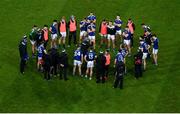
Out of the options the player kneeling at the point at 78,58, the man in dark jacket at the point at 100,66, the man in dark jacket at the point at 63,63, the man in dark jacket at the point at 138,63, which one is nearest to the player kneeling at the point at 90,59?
the player kneeling at the point at 78,58

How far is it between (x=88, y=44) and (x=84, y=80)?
3038 millimetres

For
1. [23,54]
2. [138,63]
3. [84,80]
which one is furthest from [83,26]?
[138,63]

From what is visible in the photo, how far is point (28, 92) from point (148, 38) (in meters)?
10.0

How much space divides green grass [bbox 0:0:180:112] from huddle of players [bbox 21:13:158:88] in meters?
1.01

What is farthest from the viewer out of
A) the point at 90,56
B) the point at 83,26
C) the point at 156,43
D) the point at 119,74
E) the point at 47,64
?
the point at 83,26

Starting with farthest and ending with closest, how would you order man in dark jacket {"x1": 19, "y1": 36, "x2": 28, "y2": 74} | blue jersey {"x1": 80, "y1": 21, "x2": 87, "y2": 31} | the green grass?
blue jersey {"x1": 80, "y1": 21, "x2": 87, "y2": 31}
man in dark jacket {"x1": 19, "y1": 36, "x2": 28, "y2": 74}
the green grass

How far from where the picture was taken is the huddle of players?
32.0m

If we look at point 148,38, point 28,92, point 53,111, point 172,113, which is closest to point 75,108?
point 53,111

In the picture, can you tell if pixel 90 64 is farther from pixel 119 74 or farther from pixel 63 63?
pixel 119 74

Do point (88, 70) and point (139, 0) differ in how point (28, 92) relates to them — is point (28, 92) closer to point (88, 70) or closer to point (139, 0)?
point (88, 70)

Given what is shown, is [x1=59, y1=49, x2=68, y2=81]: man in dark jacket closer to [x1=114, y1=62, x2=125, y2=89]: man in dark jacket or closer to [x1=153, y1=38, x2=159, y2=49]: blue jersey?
[x1=114, y1=62, x2=125, y2=89]: man in dark jacket

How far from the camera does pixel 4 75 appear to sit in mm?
32750

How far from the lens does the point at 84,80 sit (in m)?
32.7

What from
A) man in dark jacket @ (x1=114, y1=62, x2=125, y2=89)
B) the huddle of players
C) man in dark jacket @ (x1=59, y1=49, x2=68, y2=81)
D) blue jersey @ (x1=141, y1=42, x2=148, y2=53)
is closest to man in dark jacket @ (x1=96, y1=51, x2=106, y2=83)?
the huddle of players
